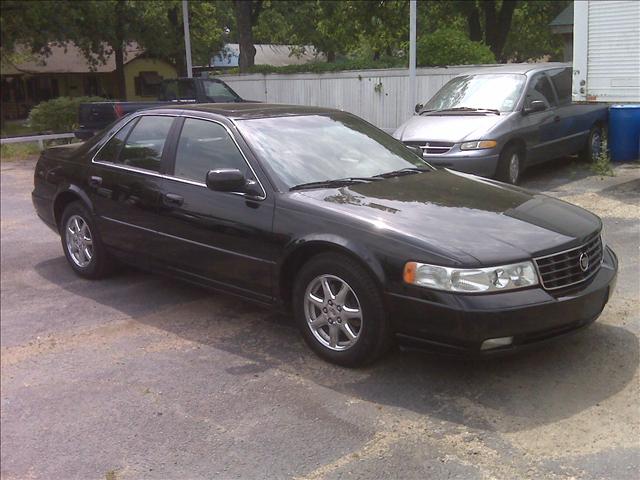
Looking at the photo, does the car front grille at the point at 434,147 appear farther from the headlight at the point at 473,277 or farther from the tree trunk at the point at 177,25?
the tree trunk at the point at 177,25

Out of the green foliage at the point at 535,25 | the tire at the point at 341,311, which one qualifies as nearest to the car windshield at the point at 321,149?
the tire at the point at 341,311

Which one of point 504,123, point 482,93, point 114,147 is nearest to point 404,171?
point 114,147

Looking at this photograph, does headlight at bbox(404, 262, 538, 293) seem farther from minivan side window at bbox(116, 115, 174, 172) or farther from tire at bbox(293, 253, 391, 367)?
minivan side window at bbox(116, 115, 174, 172)

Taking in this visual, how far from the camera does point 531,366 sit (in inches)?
161

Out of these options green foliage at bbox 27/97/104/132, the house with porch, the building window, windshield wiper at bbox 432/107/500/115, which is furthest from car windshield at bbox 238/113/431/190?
the building window

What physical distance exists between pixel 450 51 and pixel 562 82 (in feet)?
15.2

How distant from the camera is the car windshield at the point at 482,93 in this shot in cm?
962

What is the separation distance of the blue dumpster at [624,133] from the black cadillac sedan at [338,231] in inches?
261

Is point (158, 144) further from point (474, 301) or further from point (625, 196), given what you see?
point (625, 196)

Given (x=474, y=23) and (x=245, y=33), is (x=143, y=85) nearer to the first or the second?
(x=245, y=33)

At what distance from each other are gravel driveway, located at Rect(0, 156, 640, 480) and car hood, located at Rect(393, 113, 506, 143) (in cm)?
373

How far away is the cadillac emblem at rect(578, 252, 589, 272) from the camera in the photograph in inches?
156

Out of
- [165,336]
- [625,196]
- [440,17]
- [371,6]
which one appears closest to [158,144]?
[165,336]

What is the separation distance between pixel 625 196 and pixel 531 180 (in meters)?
1.69
